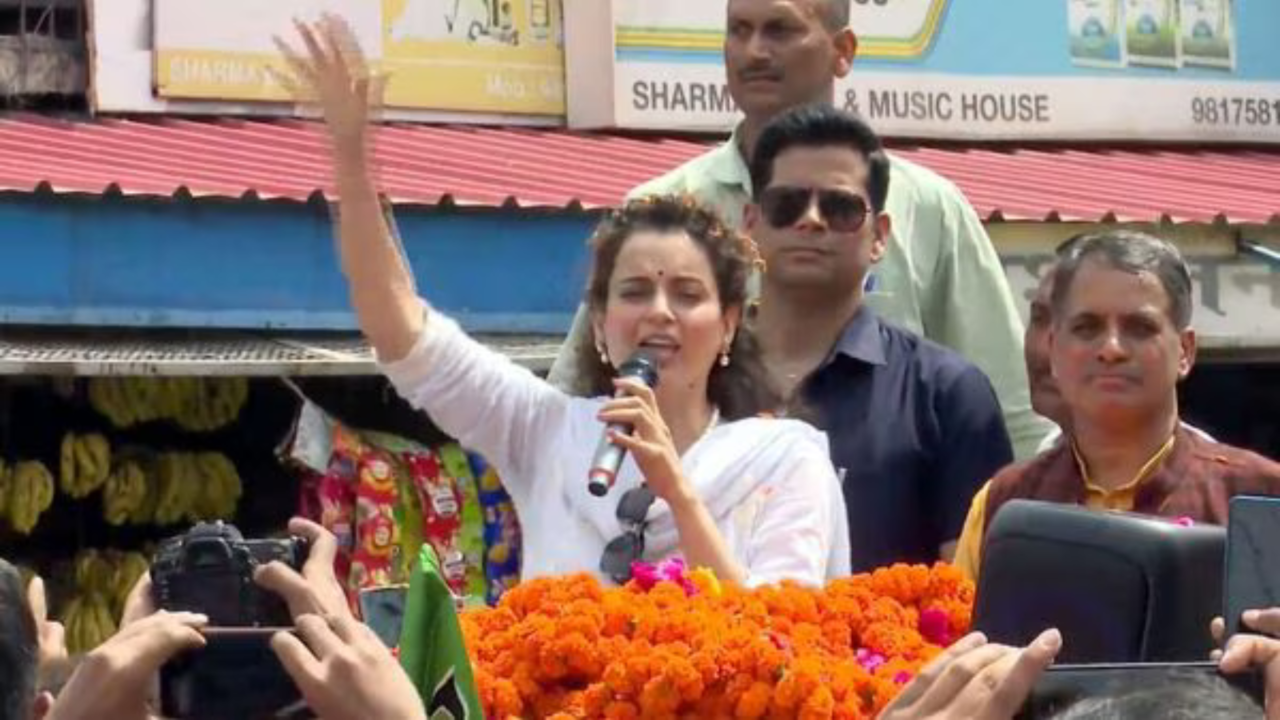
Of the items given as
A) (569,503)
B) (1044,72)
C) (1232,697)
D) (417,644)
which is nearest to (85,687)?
(417,644)

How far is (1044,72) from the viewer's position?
11.4m

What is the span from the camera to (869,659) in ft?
12.2

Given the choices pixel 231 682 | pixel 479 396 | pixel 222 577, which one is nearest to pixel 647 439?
pixel 479 396

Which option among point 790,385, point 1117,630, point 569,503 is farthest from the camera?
point 790,385

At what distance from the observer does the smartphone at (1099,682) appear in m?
2.64

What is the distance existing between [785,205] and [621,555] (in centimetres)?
94

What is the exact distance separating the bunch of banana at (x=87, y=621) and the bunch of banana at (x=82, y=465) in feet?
1.04

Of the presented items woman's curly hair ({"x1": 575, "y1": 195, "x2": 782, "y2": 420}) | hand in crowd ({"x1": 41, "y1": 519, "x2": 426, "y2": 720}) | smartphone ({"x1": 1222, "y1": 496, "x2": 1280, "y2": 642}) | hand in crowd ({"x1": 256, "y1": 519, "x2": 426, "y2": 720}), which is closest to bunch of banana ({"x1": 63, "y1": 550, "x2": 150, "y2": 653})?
woman's curly hair ({"x1": 575, "y1": 195, "x2": 782, "y2": 420})

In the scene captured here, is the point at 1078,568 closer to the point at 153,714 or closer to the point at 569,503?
the point at 153,714

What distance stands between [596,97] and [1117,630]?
23.7ft

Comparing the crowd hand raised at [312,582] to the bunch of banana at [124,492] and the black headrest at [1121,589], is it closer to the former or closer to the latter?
the black headrest at [1121,589]

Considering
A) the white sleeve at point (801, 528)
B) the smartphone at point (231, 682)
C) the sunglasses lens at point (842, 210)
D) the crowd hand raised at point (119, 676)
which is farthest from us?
the sunglasses lens at point (842, 210)

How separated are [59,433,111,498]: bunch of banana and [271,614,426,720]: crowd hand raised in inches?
230

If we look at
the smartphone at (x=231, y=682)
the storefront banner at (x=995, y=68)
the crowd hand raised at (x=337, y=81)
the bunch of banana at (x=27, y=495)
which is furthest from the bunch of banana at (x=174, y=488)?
the smartphone at (x=231, y=682)
